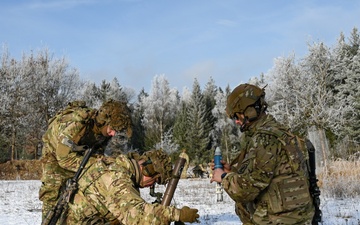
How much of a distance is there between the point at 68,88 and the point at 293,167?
3269cm

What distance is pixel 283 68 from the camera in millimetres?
37188

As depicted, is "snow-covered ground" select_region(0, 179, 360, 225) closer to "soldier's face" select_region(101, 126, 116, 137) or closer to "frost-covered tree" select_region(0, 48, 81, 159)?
"soldier's face" select_region(101, 126, 116, 137)

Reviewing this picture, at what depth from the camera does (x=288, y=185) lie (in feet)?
13.1

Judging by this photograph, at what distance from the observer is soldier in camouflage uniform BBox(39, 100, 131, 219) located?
4.62m

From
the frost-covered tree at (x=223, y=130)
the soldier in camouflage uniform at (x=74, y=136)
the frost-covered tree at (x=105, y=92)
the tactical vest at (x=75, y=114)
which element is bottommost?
the soldier in camouflage uniform at (x=74, y=136)

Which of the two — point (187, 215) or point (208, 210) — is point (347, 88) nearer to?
point (208, 210)

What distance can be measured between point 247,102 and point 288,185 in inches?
30.0

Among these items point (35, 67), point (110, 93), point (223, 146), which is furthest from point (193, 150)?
point (35, 67)

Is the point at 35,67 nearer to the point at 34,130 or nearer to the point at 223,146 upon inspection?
the point at 34,130

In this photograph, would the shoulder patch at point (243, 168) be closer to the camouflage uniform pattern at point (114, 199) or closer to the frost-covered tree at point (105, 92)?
the camouflage uniform pattern at point (114, 199)

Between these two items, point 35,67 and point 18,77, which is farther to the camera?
point 35,67

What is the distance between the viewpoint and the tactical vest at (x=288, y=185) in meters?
3.99

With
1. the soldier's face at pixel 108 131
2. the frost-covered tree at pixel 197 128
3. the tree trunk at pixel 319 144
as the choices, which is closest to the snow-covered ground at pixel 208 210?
the soldier's face at pixel 108 131

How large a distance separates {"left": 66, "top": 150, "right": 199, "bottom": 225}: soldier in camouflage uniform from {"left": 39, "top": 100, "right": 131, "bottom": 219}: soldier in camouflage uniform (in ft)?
1.53
